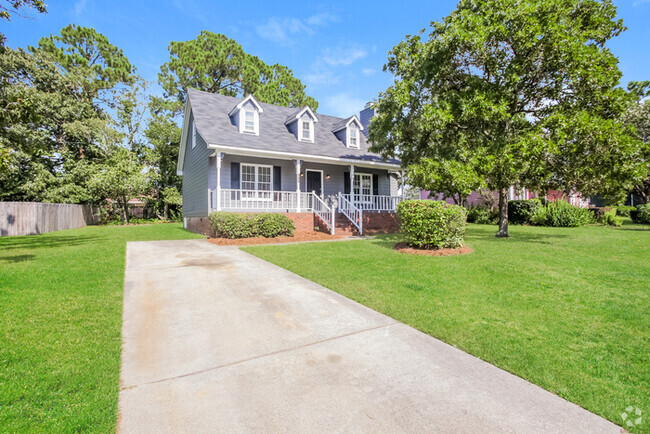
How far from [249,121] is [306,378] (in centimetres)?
1497

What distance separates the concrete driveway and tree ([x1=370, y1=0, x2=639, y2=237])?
343 inches

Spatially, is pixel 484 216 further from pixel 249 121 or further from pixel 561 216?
pixel 249 121

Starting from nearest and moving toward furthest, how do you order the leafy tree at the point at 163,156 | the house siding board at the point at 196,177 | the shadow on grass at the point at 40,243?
the shadow on grass at the point at 40,243
the house siding board at the point at 196,177
the leafy tree at the point at 163,156

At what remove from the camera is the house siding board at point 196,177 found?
49.7 ft

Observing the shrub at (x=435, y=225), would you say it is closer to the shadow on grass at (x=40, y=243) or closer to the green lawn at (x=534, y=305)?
the green lawn at (x=534, y=305)

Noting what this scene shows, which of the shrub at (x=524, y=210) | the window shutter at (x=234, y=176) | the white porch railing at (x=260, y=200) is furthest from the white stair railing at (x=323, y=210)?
the shrub at (x=524, y=210)

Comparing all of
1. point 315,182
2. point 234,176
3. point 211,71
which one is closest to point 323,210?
point 315,182

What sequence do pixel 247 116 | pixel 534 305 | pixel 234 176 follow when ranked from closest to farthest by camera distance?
1. pixel 534 305
2. pixel 234 176
3. pixel 247 116

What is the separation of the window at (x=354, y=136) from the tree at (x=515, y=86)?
5864 millimetres

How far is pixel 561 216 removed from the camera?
17062 millimetres

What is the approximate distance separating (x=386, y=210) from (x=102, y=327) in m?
14.6

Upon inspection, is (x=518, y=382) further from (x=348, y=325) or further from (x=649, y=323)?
(x=649, y=323)

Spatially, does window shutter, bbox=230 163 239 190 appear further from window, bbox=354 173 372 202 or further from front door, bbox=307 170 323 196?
window, bbox=354 173 372 202

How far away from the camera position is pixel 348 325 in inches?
149
